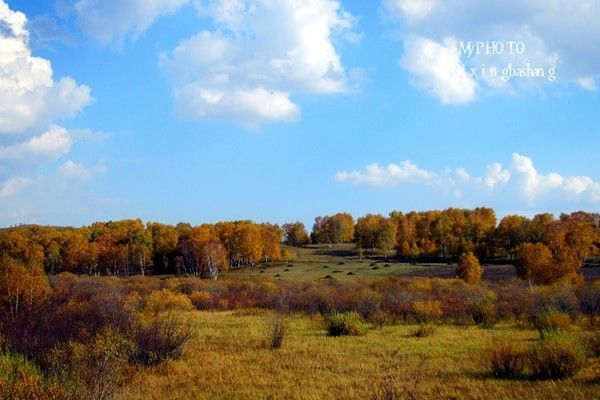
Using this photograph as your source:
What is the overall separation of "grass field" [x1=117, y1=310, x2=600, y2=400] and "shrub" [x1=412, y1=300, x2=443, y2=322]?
574cm

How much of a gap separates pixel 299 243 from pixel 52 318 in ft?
432

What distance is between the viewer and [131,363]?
15.0 metres

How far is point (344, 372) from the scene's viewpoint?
14.0m

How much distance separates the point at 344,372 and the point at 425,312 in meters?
15.2

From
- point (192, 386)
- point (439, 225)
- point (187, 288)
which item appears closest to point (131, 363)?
point (192, 386)

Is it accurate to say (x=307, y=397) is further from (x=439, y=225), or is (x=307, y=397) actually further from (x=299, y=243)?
(x=299, y=243)

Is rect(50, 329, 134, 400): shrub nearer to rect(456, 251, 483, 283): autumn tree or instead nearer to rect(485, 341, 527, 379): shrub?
rect(485, 341, 527, 379): shrub

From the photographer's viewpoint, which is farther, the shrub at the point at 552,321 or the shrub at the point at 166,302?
the shrub at the point at 166,302

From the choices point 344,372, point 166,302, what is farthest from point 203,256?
point 344,372

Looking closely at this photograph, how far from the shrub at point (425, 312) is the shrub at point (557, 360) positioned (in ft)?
49.3

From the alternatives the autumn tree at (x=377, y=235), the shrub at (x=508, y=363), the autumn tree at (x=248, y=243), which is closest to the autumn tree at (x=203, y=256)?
the autumn tree at (x=248, y=243)

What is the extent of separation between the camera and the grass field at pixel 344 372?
450 inches

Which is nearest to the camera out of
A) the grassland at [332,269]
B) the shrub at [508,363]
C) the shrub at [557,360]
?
the shrub at [557,360]

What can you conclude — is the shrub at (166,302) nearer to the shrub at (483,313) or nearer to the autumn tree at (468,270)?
the shrub at (483,313)
